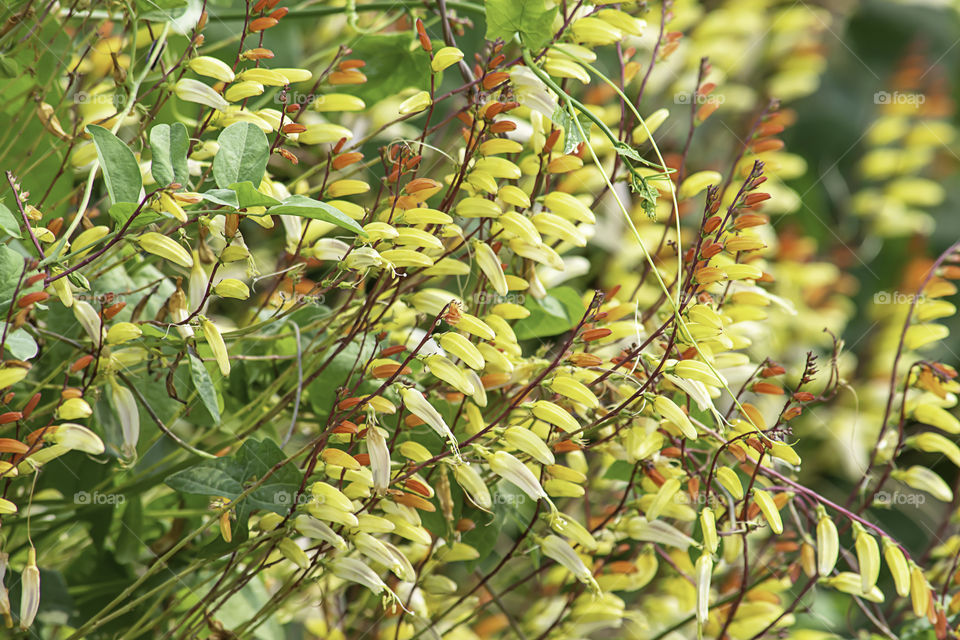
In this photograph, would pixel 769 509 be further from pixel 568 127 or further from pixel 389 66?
pixel 389 66

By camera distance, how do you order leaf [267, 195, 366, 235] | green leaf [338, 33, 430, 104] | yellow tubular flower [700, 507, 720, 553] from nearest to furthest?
1. leaf [267, 195, 366, 235]
2. yellow tubular flower [700, 507, 720, 553]
3. green leaf [338, 33, 430, 104]

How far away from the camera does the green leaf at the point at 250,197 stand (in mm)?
432

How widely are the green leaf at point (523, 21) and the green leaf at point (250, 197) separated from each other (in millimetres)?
198

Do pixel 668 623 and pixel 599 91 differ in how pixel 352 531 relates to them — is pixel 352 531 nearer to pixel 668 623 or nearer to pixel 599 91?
pixel 668 623

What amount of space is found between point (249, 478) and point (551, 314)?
8.6 inches

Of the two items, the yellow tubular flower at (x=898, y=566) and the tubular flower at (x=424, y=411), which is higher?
the tubular flower at (x=424, y=411)

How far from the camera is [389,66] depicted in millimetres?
651

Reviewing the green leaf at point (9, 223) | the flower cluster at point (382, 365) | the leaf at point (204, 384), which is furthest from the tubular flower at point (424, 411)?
the green leaf at point (9, 223)

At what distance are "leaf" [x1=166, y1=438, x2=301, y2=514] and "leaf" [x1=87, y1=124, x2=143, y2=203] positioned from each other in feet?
0.51

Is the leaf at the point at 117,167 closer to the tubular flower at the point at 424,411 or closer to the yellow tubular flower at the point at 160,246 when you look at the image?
the yellow tubular flower at the point at 160,246

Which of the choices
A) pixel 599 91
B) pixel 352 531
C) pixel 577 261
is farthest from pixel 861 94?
pixel 352 531

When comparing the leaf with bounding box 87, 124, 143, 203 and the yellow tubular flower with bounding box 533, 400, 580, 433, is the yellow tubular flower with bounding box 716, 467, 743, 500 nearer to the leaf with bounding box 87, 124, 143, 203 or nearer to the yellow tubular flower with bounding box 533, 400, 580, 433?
the yellow tubular flower with bounding box 533, 400, 580, 433

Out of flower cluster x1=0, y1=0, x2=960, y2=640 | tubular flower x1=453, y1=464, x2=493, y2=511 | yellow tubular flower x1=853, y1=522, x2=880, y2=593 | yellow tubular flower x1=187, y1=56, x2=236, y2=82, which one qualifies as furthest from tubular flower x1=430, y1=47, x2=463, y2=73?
yellow tubular flower x1=853, y1=522, x2=880, y2=593

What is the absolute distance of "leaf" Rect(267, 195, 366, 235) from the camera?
0.42 m
